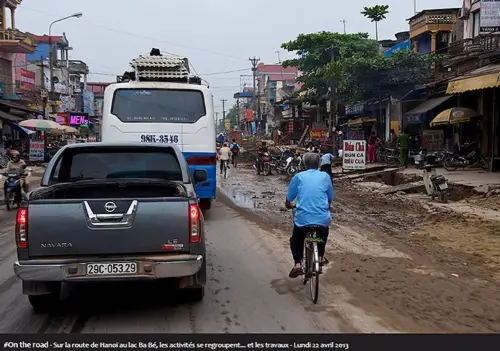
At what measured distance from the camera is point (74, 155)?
6598mm

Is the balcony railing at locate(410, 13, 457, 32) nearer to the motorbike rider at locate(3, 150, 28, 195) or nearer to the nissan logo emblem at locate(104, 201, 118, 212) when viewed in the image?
the motorbike rider at locate(3, 150, 28, 195)

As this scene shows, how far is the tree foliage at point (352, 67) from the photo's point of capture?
29.1 meters

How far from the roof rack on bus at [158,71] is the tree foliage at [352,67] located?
18.9 meters

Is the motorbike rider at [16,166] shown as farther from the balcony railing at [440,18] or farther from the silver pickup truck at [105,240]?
the balcony railing at [440,18]

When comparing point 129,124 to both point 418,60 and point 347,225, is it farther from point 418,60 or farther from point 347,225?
point 418,60

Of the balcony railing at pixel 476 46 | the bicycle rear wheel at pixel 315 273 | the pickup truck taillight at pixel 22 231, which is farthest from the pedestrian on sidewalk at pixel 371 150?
the pickup truck taillight at pixel 22 231

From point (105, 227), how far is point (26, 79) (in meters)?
42.2

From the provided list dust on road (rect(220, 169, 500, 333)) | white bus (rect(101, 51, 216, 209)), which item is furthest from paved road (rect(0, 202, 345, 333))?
Result: white bus (rect(101, 51, 216, 209))

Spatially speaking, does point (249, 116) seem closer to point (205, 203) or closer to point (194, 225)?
point (205, 203)

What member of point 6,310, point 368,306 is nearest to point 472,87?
point 368,306

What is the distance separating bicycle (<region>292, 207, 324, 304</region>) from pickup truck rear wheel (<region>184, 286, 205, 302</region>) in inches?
47.5

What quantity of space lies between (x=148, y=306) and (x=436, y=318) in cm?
296

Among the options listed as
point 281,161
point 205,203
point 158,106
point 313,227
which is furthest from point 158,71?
point 281,161

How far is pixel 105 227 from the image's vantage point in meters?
4.74
